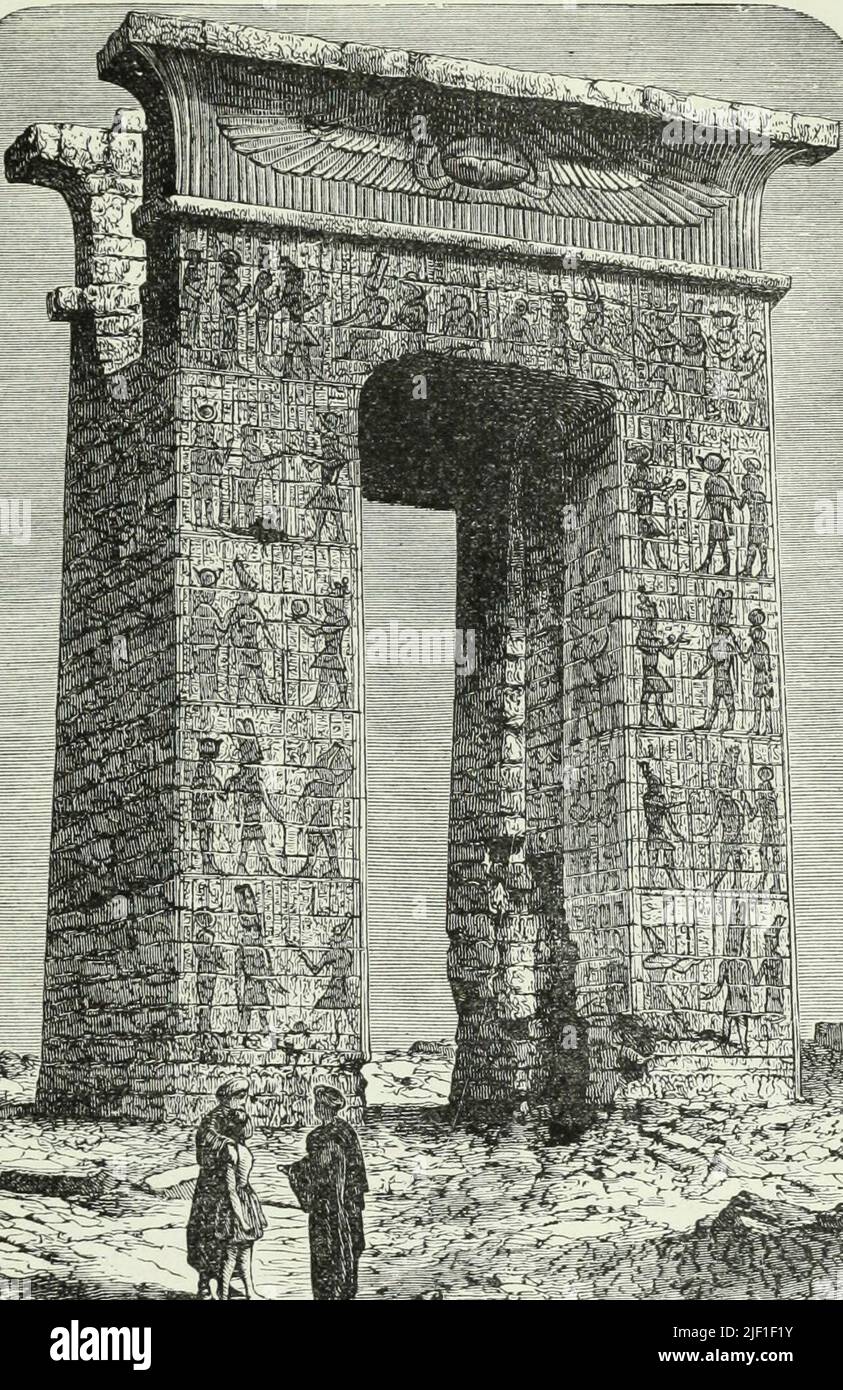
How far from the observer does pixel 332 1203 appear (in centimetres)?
860

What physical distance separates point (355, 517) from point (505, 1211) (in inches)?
125

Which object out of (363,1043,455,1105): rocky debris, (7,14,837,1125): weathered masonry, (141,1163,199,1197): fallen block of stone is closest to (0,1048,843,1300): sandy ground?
(141,1163,199,1197): fallen block of stone

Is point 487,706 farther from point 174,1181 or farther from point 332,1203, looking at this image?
→ point 174,1181

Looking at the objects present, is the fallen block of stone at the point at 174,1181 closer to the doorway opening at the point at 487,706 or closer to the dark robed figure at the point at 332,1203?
the dark robed figure at the point at 332,1203

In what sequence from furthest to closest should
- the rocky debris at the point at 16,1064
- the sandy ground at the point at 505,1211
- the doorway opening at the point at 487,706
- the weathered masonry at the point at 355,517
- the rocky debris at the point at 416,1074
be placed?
the doorway opening at the point at 487,706
the rocky debris at the point at 416,1074
the weathered masonry at the point at 355,517
the rocky debris at the point at 16,1064
the sandy ground at the point at 505,1211

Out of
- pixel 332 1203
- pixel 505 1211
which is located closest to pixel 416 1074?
pixel 505 1211

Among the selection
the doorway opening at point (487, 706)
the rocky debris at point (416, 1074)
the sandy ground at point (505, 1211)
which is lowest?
the sandy ground at point (505, 1211)

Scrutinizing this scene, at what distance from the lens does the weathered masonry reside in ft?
30.7

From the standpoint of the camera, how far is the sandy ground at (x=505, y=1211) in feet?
27.9

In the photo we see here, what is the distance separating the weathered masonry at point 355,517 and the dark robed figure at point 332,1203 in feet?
1.36

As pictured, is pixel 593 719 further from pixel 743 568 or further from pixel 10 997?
pixel 10 997

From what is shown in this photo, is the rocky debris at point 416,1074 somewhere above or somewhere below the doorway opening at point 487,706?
below

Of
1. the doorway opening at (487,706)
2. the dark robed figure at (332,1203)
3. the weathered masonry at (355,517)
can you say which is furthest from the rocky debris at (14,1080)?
the doorway opening at (487,706)

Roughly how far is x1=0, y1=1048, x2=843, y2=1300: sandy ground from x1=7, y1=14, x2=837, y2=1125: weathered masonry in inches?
12.2
